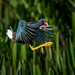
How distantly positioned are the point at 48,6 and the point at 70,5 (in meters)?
0.12

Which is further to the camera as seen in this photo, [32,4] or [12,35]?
[32,4]

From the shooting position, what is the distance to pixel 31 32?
1.13 feet

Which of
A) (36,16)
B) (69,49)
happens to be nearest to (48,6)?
(36,16)

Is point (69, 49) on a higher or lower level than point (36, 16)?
lower

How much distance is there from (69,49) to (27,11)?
308 mm

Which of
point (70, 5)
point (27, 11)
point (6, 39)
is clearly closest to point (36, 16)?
point (27, 11)

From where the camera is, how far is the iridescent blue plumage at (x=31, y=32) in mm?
342

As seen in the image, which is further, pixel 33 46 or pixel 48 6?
pixel 48 6

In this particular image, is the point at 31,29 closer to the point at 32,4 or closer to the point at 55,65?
the point at 55,65

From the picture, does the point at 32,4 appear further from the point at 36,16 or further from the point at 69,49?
the point at 69,49

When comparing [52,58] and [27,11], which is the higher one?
[27,11]

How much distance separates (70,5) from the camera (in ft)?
2.45

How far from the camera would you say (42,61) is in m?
0.42

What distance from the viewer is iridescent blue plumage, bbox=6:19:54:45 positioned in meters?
0.34
